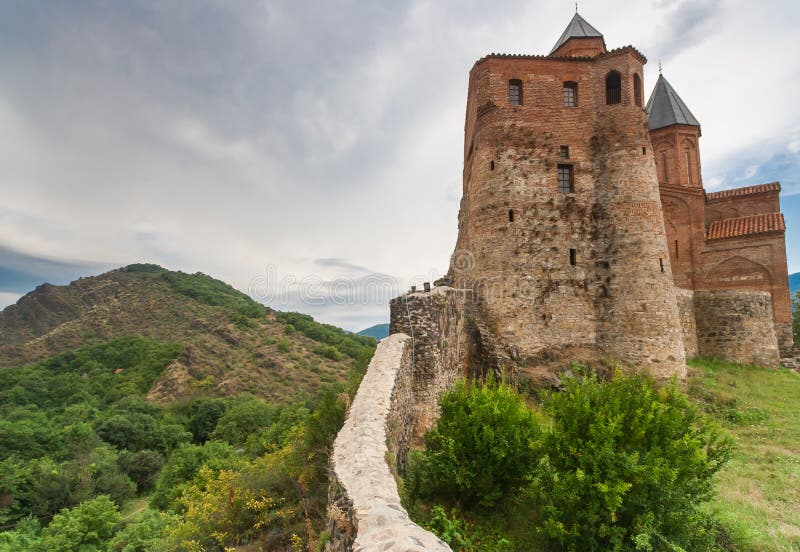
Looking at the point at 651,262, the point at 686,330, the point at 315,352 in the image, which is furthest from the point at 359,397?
the point at 315,352

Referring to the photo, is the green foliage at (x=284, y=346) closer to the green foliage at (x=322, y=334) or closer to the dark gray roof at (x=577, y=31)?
the green foliage at (x=322, y=334)

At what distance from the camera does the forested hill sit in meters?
45.5

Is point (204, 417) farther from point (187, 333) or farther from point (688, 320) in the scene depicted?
point (688, 320)

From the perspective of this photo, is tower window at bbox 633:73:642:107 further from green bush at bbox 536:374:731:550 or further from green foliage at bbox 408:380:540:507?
green foliage at bbox 408:380:540:507

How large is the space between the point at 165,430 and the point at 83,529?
62.2 feet

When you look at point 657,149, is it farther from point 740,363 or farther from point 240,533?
point 240,533

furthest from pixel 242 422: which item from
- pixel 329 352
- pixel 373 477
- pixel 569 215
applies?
pixel 373 477

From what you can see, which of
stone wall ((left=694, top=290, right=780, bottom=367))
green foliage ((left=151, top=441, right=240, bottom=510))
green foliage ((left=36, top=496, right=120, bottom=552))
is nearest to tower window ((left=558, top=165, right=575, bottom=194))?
stone wall ((left=694, top=290, right=780, bottom=367))

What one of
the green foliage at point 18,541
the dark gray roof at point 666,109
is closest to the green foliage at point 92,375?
the green foliage at point 18,541

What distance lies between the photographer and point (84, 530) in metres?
18.5

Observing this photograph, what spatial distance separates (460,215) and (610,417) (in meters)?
13.3

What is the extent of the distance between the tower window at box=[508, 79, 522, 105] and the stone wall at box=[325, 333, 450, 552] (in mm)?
10993

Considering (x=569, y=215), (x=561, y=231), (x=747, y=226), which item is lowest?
(x=561, y=231)

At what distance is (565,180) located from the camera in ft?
45.2
